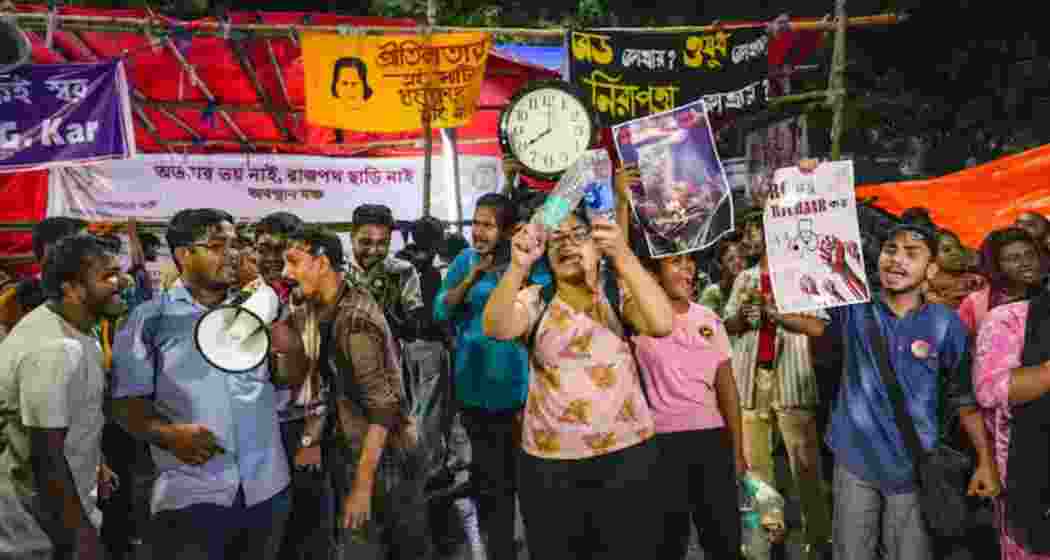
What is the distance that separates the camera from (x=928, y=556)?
386cm

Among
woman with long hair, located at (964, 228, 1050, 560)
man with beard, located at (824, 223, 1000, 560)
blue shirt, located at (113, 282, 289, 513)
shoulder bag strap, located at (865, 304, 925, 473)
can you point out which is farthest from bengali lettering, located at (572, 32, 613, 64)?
blue shirt, located at (113, 282, 289, 513)

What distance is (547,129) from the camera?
5.02 meters

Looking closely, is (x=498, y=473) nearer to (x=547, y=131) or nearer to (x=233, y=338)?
(x=547, y=131)

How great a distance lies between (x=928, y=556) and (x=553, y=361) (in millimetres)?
1850

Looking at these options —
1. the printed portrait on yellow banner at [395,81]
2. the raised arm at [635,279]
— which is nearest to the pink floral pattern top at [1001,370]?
the raised arm at [635,279]

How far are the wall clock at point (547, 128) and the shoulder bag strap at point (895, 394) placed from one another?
5.80 feet

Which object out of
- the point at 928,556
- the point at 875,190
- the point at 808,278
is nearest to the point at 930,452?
the point at 928,556

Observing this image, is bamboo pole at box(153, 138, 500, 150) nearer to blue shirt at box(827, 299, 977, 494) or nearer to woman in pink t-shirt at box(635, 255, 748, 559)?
woman in pink t-shirt at box(635, 255, 748, 559)

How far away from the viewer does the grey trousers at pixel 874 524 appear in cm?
384

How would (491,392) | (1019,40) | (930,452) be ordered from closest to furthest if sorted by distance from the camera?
(930,452)
(491,392)
(1019,40)

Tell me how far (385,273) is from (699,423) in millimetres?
2061

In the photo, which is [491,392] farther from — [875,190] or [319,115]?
[875,190]

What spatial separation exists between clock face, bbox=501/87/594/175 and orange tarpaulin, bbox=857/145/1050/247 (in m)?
4.15

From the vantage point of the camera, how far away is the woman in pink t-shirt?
166 inches
